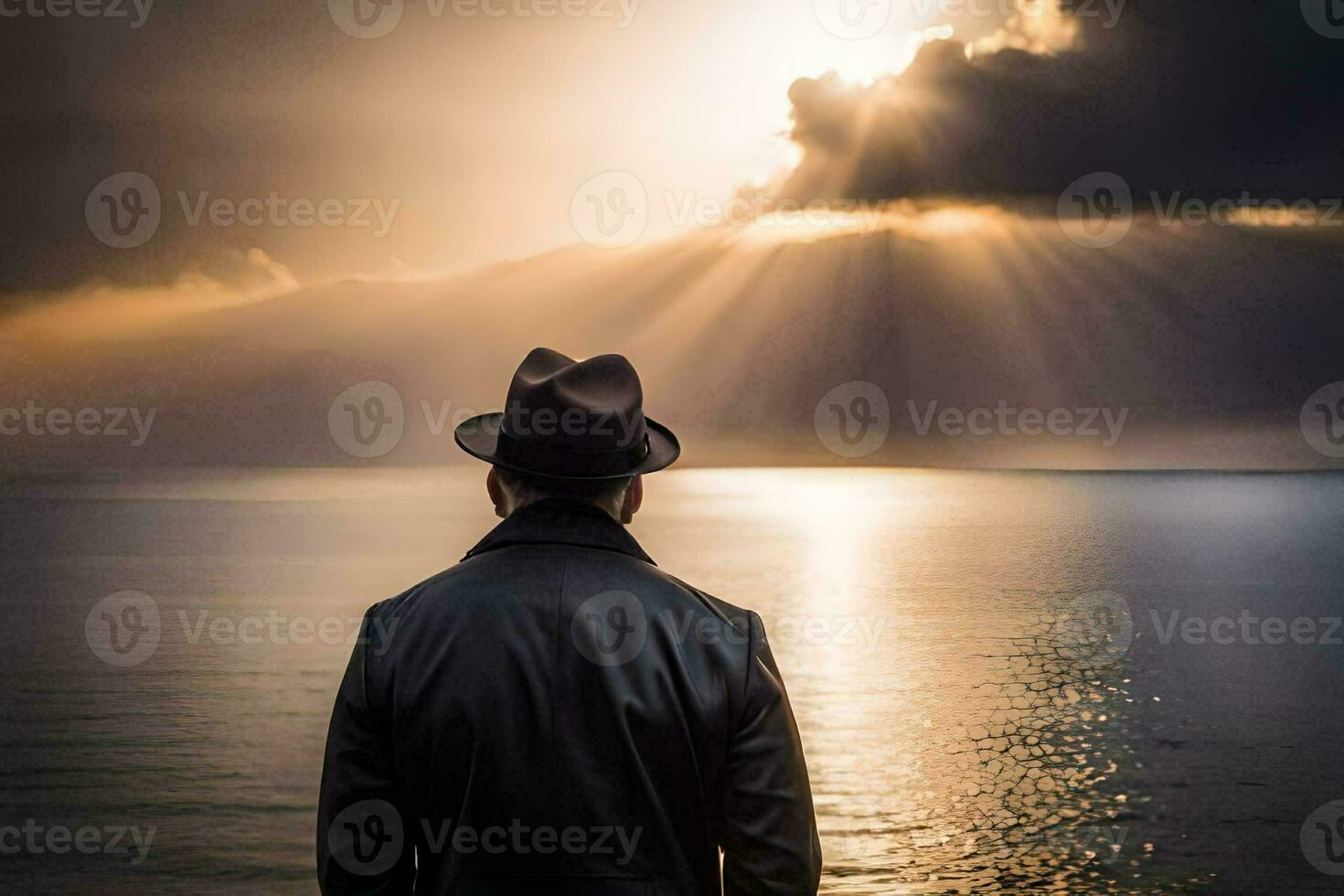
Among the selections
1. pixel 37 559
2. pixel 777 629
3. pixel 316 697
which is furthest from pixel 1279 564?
pixel 37 559

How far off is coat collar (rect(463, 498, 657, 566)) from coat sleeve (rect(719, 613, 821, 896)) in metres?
0.32

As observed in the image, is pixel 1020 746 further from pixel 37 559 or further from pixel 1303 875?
pixel 37 559

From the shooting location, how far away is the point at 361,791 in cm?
204

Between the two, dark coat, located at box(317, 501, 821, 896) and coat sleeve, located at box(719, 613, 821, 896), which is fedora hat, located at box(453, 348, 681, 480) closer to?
dark coat, located at box(317, 501, 821, 896)

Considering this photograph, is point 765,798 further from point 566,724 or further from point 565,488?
point 565,488

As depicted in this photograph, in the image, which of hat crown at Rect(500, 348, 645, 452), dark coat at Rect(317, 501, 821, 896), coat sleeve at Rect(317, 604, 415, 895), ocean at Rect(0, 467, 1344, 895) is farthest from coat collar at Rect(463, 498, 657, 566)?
ocean at Rect(0, 467, 1344, 895)

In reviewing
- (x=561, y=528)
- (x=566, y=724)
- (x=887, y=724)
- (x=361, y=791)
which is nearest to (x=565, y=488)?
(x=561, y=528)

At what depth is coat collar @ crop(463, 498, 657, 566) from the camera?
6.63 ft

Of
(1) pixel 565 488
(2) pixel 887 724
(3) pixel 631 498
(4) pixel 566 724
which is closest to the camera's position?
(4) pixel 566 724

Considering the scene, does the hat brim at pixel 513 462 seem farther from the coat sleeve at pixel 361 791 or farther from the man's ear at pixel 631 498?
the coat sleeve at pixel 361 791

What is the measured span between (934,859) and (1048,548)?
104m

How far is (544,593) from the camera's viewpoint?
6.47 feet

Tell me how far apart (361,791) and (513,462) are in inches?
26.5

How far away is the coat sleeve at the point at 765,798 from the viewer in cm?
201
